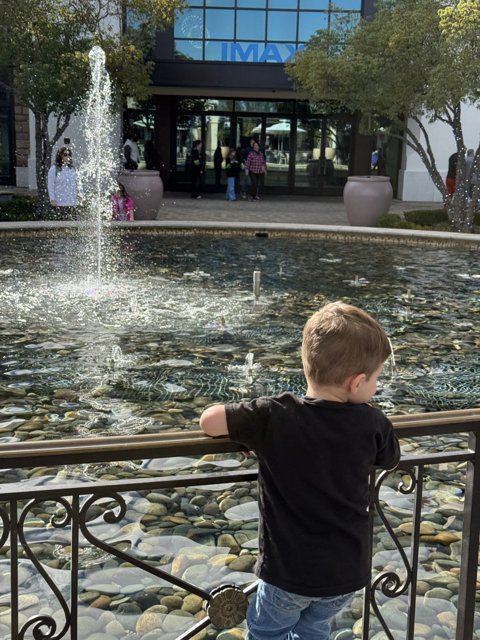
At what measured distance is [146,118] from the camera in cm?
3056

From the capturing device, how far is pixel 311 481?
2252mm

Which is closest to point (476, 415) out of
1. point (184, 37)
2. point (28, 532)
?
point (28, 532)

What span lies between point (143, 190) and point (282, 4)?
1151cm

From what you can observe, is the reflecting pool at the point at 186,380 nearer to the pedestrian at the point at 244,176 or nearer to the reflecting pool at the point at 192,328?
the reflecting pool at the point at 192,328

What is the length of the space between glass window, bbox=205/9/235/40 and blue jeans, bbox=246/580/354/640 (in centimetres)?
2813

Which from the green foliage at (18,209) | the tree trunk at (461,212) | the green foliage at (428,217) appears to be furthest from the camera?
the green foliage at (428,217)

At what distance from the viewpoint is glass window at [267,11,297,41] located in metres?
28.4

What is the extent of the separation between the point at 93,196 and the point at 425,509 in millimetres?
19077

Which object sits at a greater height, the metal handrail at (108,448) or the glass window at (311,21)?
the glass window at (311,21)

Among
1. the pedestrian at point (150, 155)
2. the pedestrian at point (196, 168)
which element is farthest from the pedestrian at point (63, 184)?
the pedestrian at point (150, 155)

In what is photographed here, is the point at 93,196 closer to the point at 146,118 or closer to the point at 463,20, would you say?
the point at 146,118

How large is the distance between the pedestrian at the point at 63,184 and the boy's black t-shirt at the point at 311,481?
18932 mm

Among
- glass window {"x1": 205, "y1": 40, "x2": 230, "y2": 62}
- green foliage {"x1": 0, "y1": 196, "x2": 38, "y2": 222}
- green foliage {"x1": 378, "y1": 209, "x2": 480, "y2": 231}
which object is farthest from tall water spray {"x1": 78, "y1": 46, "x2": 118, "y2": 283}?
green foliage {"x1": 378, "y1": 209, "x2": 480, "y2": 231}

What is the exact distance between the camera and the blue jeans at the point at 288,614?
2354 mm
